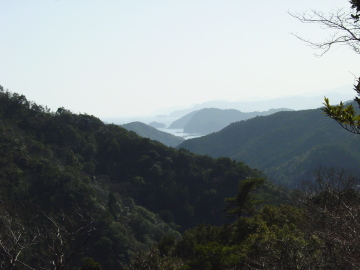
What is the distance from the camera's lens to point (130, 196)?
55.3 m

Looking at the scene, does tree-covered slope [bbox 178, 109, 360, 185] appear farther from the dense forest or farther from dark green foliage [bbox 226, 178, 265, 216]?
dark green foliage [bbox 226, 178, 265, 216]

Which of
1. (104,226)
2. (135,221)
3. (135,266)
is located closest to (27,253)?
(104,226)

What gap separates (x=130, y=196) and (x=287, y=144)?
73444 mm

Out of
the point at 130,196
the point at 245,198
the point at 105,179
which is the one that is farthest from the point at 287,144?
the point at 245,198

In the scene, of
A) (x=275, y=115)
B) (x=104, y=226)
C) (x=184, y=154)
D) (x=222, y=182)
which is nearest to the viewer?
(x=104, y=226)

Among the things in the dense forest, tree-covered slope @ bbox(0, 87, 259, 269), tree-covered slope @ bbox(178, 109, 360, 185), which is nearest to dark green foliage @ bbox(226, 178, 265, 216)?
the dense forest

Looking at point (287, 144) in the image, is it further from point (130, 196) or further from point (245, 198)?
point (245, 198)

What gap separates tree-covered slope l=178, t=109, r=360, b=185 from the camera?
3492 inches

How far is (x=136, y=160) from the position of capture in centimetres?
6194

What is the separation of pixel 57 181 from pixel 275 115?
108643mm

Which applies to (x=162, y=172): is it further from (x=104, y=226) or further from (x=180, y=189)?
(x=104, y=226)

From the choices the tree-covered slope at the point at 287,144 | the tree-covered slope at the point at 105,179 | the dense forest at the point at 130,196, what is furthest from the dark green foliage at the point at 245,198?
the tree-covered slope at the point at 287,144

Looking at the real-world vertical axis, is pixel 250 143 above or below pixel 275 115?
below

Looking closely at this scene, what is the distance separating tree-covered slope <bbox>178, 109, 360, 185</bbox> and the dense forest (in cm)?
3945
